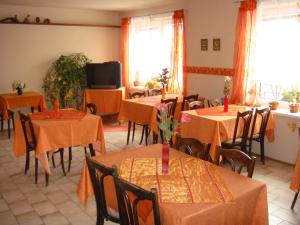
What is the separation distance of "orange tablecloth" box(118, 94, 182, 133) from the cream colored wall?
100.0 inches

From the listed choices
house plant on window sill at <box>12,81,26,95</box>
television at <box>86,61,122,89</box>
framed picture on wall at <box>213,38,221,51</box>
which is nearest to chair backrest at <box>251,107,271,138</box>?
framed picture on wall at <box>213,38,221,51</box>

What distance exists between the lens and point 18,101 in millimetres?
5785

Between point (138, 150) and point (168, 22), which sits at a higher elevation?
point (168, 22)

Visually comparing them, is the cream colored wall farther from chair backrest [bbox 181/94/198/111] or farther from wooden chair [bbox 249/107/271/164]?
wooden chair [bbox 249/107/271/164]

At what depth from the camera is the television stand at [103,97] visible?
22.3 ft

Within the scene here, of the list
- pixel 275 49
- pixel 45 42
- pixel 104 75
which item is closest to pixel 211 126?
pixel 275 49

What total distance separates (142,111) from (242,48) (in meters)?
1.79

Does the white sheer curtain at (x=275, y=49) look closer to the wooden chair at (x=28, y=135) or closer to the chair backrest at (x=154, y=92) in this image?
the chair backrest at (x=154, y=92)

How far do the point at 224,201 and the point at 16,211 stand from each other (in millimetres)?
2232

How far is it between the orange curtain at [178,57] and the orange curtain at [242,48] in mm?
1239

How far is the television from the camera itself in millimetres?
6852

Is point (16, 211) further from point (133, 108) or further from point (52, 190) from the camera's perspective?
point (133, 108)

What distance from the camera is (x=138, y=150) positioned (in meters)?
2.68

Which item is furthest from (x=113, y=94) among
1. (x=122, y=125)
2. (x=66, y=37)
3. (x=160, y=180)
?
(x=160, y=180)
